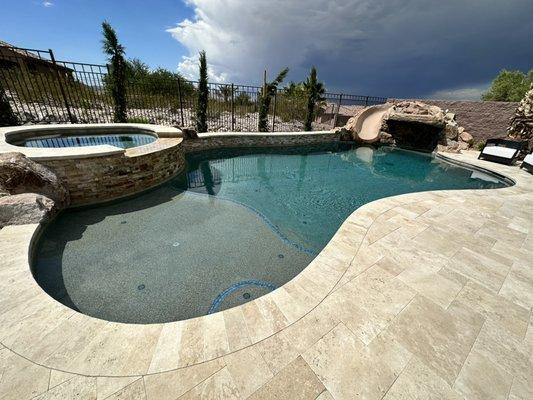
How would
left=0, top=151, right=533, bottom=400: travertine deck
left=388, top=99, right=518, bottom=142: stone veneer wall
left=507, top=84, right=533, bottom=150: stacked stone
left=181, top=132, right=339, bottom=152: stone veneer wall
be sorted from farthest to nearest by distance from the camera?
1. left=388, top=99, right=518, bottom=142: stone veneer wall
2. left=507, top=84, right=533, bottom=150: stacked stone
3. left=181, top=132, right=339, bottom=152: stone veneer wall
4. left=0, top=151, right=533, bottom=400: travertine deck

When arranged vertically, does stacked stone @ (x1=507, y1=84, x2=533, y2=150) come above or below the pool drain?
above

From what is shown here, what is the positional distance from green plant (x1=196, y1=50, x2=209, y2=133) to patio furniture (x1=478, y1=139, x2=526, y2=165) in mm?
13253

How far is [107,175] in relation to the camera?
14.9 ft

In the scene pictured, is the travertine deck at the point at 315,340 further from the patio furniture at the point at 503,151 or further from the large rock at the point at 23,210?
the patio furniture at the point at 503,151

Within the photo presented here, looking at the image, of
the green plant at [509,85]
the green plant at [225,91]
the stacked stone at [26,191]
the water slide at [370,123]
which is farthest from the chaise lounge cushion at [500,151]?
the green plant at [509,85]

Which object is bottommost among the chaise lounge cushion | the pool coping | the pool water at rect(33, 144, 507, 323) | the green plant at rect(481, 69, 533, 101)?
the pool water at rect(33, 144, 507, 323)

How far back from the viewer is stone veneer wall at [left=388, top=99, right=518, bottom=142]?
433 inches

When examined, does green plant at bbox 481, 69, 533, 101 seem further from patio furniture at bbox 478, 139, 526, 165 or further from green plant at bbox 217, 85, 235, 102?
green plant at bbox 217, 85, 235, 102

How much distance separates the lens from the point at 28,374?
150cm

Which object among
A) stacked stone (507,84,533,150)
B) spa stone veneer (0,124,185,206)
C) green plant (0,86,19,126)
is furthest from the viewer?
stacked stone (507,84,533,150)

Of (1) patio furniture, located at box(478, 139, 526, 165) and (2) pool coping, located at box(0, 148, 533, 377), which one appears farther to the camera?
(1) patio furniture, located at box(478, 139, 526, 165)

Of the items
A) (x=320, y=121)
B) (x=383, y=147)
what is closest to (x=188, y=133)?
(x=383, y=147)

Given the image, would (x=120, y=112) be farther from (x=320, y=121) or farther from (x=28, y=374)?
(x=320, y=121)

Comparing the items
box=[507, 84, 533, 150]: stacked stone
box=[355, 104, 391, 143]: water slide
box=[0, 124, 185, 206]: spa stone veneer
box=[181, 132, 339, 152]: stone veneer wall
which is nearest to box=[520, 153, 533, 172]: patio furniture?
box=[507, 84, 533, 150]: stacked stone
